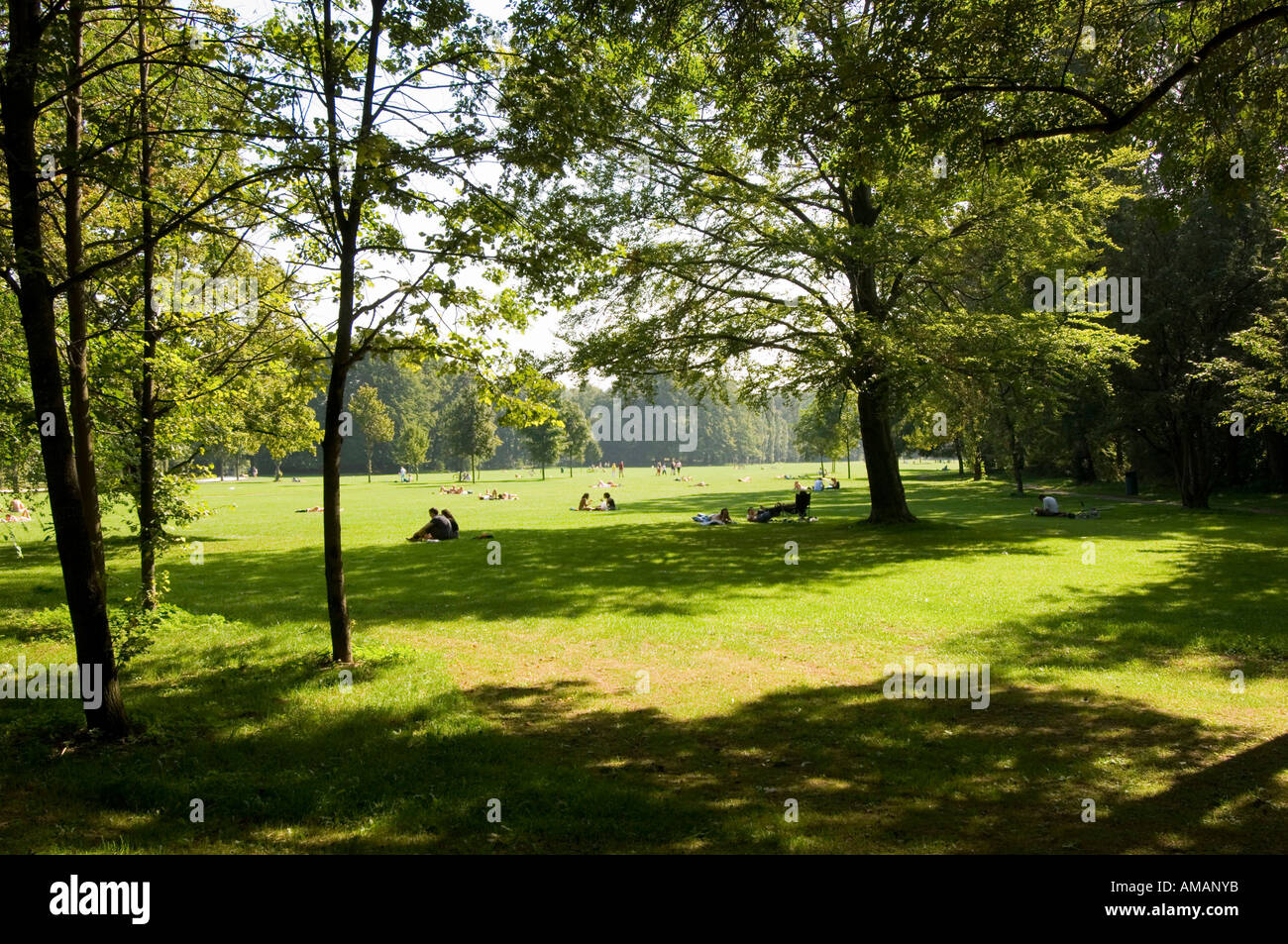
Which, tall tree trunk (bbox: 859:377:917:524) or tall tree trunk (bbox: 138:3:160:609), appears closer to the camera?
tall tree trunk (bbox: 138:3:160:609)

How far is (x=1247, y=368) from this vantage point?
73.7ft

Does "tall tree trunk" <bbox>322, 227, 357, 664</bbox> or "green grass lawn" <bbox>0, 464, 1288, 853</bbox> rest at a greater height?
"tall tree trunk" <bbox>322, 227, 357, 664</bbox>

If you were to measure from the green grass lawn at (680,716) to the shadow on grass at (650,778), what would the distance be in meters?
0.03

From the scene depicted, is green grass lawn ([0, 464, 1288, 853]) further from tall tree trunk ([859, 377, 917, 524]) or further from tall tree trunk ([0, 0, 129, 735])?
tall tree trunk ([859, 377, 917, 524])

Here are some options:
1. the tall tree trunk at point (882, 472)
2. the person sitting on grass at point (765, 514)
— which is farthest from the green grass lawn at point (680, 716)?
the person sitting on grass at point (765, 514)

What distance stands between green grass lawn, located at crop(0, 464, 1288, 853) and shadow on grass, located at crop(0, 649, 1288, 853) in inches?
1.0

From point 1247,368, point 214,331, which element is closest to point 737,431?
point 1247,368

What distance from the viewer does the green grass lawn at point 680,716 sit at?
15.9ft

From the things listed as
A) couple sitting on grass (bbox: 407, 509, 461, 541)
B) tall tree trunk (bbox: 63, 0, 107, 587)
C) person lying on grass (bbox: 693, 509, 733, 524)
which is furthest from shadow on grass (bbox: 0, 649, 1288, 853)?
person lying on grass (bbox: 693, 509, 733, 524)

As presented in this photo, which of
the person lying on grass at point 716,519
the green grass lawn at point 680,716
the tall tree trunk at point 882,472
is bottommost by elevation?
the green grass lawn at point 680,716

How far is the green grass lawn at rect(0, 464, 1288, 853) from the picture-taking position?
484 centimetres

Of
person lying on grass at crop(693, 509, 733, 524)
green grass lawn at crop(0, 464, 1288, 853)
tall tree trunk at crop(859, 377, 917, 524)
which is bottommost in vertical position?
green grass lawn at crop(0, 464, 1288, 853)

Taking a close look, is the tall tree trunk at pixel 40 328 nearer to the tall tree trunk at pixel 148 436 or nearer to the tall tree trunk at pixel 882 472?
the tall tree trunk at pixel 148 436
